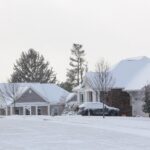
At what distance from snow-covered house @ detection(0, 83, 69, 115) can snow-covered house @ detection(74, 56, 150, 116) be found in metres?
11.2

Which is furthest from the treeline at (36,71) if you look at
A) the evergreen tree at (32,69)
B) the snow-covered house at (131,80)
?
the snow-covered house at (131,80)

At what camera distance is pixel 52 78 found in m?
110

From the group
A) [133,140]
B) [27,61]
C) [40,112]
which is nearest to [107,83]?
[40,112]

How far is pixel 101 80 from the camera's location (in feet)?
197

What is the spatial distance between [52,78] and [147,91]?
199 ft

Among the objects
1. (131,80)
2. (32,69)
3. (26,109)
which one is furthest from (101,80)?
(32,69)

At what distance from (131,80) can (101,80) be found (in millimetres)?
3207

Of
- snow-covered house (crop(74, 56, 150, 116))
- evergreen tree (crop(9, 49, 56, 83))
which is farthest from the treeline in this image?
snow-covered house (crop(74, 56, 150, 116))

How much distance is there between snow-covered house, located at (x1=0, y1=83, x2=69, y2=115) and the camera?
77.0m

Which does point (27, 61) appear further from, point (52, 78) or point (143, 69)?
point (143, 69)

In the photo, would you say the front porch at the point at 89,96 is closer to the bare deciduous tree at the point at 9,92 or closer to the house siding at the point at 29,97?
the house siding at the point at 29,97

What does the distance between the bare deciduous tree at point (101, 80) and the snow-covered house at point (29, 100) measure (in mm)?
14101

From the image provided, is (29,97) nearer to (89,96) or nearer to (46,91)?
(46,91)

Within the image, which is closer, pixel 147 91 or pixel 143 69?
pixel 147 91
